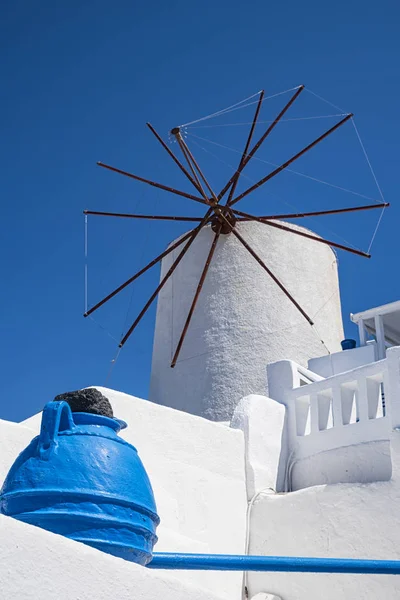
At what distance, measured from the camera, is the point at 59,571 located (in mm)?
2439

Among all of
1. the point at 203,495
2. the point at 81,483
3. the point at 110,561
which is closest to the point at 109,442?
the point at 81,483

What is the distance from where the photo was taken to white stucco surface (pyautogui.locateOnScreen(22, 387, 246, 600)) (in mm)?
6148

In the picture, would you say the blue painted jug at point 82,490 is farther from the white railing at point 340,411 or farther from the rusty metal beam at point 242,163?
the rusty metal beam at point 242,163

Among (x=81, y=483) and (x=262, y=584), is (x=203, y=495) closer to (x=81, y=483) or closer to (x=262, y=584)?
(x=262, y=584)

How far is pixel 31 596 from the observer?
236cm

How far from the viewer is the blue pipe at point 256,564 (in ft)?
9.97

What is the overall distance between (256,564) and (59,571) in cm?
89

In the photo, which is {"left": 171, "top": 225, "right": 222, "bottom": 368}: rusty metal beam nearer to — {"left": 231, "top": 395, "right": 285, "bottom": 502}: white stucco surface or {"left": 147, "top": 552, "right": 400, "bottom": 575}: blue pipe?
{"left": 231, "top": 395, "right": 285, "bottom": 502}: white stucco surface

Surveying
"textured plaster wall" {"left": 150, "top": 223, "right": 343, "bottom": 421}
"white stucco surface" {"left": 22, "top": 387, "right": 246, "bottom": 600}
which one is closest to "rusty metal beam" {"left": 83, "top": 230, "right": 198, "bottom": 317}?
"textured plaster wall" {"left": 150, "top": 223, "right": 343, "bottom": 421}

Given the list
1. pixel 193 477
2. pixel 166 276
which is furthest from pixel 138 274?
pixel 193 477

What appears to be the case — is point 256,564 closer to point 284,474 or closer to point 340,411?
point 340,411

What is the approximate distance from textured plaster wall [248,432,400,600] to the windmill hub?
20.3 feet

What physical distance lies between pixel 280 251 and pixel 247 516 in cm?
Result: 641

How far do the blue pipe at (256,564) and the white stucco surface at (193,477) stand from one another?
277cm
